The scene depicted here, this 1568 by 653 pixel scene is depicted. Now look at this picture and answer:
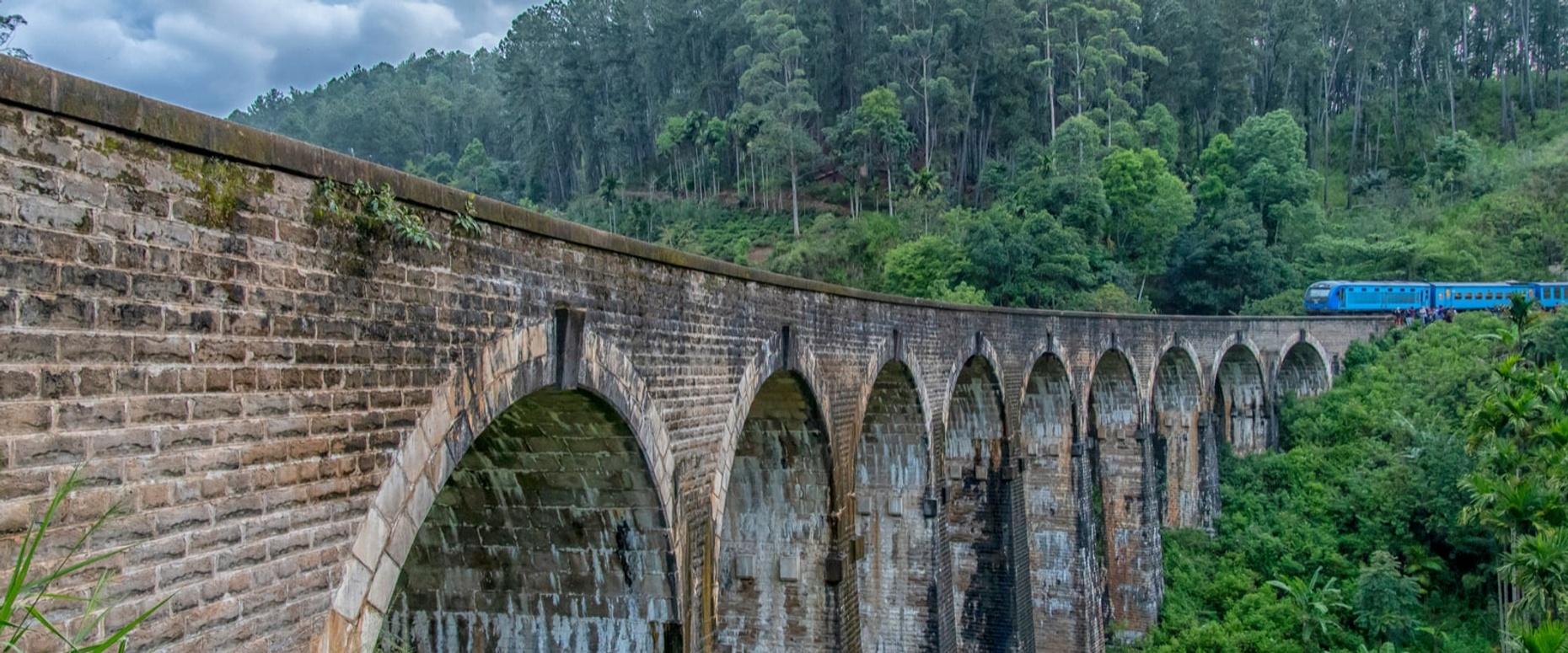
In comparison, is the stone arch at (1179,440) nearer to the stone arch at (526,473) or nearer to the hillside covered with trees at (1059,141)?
the hillside covered with trees at (1059,141)

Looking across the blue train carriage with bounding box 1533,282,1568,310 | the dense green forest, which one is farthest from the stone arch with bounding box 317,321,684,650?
the blue train carriage with bounding box 1533,282,1568,310

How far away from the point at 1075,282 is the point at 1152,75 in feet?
69.4

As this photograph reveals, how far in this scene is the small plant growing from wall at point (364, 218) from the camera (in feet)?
13.5

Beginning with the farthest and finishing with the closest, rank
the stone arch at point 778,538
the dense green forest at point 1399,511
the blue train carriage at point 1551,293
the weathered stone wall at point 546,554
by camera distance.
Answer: the blue train carriage at point 1551,293 < the dense green forest at point 1399,511 < the stone arch at point 778,538 < the weathered stone wall at point 546,554

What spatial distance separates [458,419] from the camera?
496 centimetres

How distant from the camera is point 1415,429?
77.0 ft

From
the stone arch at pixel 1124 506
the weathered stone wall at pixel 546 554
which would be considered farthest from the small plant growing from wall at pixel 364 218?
the stone arch at pixel 1124 506

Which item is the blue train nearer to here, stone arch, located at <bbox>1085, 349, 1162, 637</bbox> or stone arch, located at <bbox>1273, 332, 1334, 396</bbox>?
stone arch, located at <bbox>1273, 332, 1334, 396</bbox>

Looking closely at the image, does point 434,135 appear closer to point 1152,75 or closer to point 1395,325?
point 1152,75

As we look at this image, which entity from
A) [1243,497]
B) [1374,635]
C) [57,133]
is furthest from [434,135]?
[57,133]

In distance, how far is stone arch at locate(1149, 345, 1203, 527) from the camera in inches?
923

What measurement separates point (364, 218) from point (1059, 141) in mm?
36267

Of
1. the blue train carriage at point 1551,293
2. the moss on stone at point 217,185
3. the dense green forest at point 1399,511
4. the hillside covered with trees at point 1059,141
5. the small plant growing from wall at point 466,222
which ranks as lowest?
the dense green forest at point 1399,511

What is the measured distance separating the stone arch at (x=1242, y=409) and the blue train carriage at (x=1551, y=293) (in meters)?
9.60
